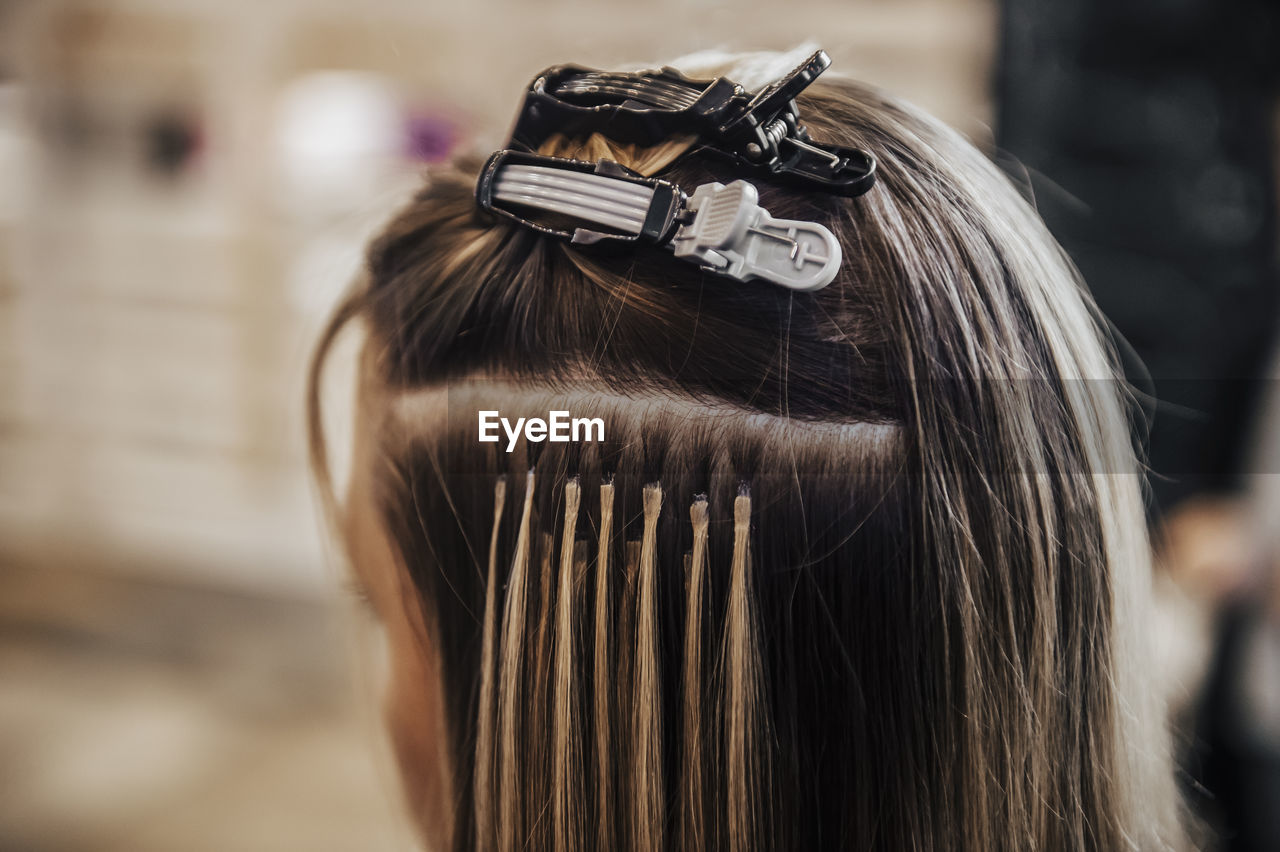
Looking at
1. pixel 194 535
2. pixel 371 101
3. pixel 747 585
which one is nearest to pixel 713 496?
pixel 747 585

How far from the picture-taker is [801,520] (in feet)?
1.11

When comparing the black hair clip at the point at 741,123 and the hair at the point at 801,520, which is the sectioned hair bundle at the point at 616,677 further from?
the black hair clip at the point at 741,123

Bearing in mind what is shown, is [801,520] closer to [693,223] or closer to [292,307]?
[693,223]

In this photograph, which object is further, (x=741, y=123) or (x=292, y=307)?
(x=292, y=307)

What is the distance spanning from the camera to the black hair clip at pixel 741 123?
320 millimetres

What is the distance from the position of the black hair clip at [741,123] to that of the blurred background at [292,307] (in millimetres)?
108

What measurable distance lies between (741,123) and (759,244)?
2.2 inches

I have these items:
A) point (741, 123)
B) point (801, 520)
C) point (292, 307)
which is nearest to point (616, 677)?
point (801, 520)

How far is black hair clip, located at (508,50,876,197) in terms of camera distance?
1.05 feet

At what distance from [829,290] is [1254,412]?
28 centimetres

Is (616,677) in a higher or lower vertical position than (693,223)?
lower

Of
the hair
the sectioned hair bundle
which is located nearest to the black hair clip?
the hair

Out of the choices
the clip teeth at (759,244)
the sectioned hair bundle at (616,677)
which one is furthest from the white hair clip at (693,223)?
the sectioned hair bundle at (616,677)

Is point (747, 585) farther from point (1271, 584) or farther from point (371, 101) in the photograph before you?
point (371, 101)
